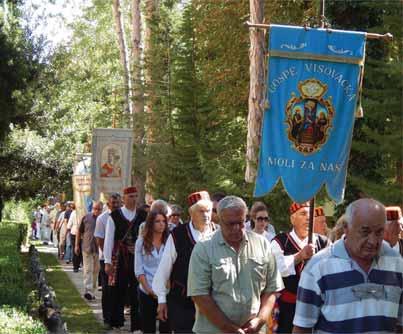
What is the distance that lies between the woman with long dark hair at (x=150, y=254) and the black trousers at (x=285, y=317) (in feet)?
7.67

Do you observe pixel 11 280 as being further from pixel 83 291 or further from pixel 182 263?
pixel 83 291

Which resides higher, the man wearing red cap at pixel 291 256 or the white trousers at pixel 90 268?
the man wearing red cap at pixel 291 256

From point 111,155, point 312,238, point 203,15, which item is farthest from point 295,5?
point 312,238

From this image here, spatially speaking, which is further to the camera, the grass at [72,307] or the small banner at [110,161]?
the small banner at [110,161]

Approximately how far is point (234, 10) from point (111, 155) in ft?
28.1

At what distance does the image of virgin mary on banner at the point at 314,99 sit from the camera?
33.3 ft

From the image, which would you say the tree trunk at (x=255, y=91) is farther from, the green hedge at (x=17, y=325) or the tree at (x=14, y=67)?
the green hedge at (x=17, y=325)

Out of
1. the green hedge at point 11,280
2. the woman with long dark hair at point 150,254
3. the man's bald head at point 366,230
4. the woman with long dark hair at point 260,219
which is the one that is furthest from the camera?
the green hedge at point 11,280

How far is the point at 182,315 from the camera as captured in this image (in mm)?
8711

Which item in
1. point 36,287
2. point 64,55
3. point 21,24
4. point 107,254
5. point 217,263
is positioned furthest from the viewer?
point 64,55

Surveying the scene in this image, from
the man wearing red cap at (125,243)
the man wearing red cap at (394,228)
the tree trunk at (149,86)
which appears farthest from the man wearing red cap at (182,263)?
the tree trunk at (149,86)

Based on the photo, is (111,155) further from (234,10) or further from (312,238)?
(312,238)

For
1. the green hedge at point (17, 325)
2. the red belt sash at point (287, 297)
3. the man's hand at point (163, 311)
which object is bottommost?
the green hedge at point (17, 325)

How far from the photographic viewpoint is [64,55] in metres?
30.7
